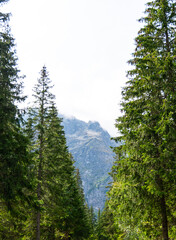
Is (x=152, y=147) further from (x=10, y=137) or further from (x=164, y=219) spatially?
(x=10, y=137)

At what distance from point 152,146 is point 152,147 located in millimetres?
53

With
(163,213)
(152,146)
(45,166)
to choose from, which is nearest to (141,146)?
(152,146)

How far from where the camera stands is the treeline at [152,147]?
7492mm

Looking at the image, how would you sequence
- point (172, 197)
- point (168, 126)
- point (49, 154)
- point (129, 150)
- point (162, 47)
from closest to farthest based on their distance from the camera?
point (168, 126), point (172, 197), point (129, 150), point (162, 47), point (49, 154)

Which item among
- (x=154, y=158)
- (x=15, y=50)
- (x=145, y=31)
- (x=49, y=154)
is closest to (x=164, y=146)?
(x=154, y=158)

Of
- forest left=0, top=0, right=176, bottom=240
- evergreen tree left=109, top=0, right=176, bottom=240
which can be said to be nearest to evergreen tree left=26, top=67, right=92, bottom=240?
forest left=0, top=0, right=176, bottom=240

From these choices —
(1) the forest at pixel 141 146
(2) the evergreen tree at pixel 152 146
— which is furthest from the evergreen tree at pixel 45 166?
(2) the evergreen tree at pixel 152 146

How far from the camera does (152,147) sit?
7617 millimetres

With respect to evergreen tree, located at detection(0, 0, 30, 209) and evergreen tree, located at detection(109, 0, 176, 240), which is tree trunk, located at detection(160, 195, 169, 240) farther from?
evergreen tree, located at detection(0, 0, 30, 209)

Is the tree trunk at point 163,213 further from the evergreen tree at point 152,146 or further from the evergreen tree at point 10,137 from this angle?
the evergreen tree at point 10,137

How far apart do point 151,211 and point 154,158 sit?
8.65 ft

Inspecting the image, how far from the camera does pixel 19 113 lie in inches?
329

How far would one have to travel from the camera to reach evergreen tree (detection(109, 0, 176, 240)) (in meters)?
7.49

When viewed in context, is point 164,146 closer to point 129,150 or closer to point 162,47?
point 129,150
